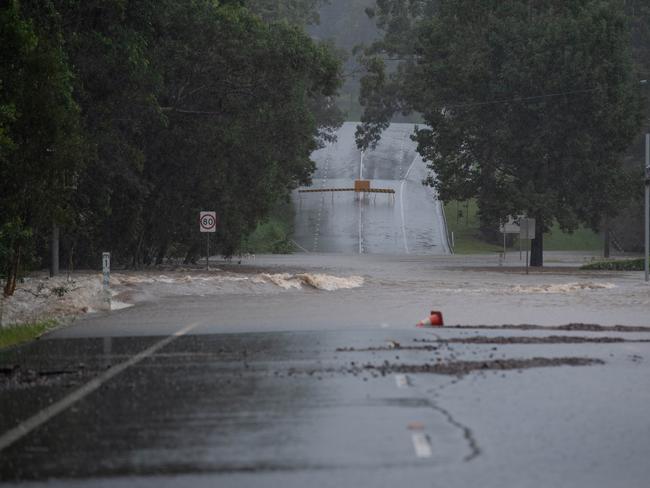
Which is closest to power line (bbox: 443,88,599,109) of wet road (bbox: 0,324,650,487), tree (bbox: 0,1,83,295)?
tree (bbox: 0,1,83,295)

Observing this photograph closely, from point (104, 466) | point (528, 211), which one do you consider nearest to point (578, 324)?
point (104, 466)

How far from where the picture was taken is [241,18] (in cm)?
6191

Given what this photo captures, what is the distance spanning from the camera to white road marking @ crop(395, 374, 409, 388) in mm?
15570

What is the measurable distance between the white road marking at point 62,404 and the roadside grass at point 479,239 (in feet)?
319

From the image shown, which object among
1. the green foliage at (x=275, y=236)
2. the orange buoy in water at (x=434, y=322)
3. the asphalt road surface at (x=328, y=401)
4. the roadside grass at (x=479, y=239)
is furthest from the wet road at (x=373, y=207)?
the asphalt road surface at (x=328, y=401)

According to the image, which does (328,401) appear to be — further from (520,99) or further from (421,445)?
(520,99)

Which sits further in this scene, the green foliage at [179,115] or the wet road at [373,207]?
the wet road at [373,207]

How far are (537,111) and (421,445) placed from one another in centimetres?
6732

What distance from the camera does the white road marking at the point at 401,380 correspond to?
1557cm

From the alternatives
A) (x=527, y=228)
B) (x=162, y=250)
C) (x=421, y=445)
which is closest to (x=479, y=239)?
(x=162, y=250)

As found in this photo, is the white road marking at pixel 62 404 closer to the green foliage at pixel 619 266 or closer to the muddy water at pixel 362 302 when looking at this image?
the muddy water at pixel 362 302

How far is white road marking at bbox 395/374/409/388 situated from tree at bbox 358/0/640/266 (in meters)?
57.3

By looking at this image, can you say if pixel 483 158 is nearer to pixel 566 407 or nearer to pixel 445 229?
pixel 445 229

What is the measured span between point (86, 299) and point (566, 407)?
23.9 meters
